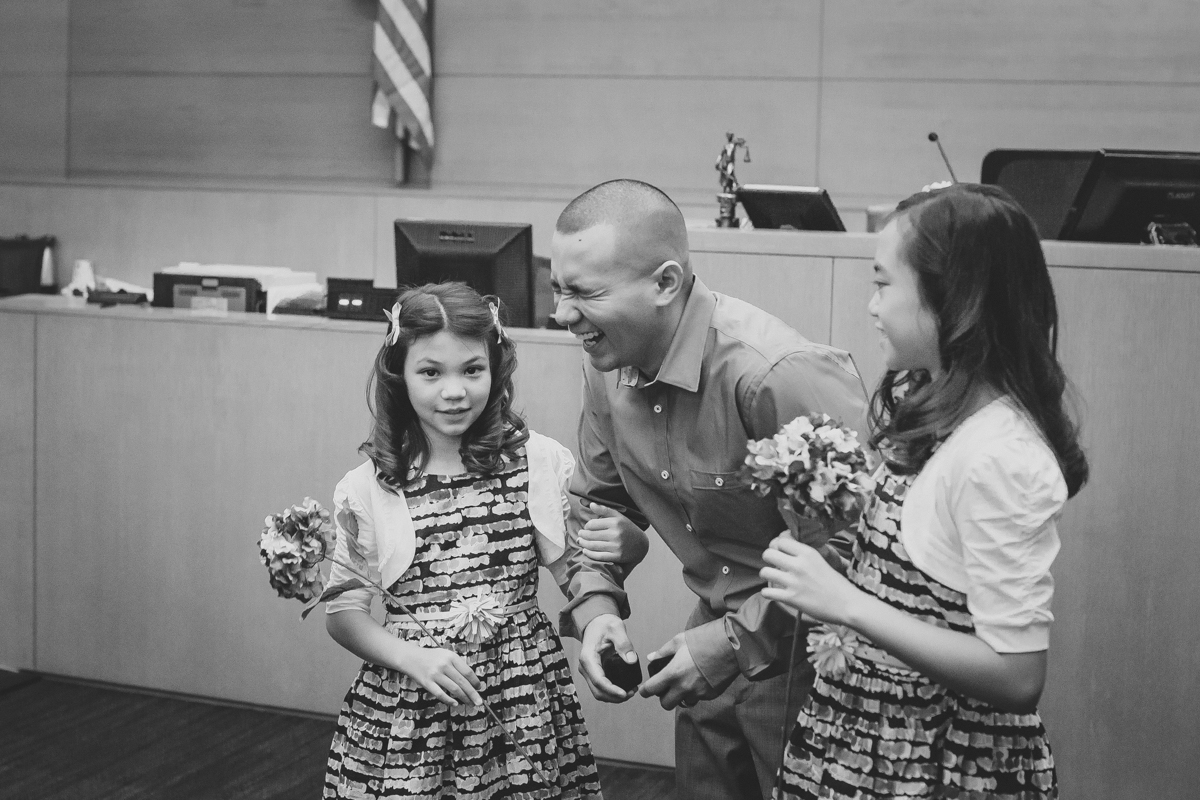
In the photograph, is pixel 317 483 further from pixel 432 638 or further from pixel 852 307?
pixel 432 638

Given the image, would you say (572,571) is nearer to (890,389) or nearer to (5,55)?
(890,389)

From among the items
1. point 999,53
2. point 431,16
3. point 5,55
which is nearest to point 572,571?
point 999,53

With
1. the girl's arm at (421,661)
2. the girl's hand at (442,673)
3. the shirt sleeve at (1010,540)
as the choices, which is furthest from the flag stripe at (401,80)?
the shirt sleeve at (1010,540)

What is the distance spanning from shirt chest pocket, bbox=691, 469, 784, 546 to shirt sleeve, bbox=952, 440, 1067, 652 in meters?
0.47

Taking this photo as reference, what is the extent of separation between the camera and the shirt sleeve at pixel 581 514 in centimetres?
212

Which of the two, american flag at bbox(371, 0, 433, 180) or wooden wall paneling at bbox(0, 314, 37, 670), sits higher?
american flag at bbox(371, 0, 433, 180)

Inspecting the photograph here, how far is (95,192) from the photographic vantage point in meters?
5.98

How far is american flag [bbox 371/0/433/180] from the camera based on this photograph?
5777 millimetres

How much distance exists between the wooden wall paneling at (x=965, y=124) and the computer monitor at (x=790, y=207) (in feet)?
6.26

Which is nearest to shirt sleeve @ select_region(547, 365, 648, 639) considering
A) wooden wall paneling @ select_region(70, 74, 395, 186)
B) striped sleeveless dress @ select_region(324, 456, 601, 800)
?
striped sleeveless dress @ select_region(324, 456, 601, 800)

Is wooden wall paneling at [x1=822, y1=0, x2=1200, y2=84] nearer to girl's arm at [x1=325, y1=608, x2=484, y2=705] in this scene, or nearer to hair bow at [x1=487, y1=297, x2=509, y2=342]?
hair bow at [x1=487, y1=297, x2=509, y2=342]

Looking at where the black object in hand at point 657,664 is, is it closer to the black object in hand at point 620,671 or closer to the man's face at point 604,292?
the black object in hand at point 620,671

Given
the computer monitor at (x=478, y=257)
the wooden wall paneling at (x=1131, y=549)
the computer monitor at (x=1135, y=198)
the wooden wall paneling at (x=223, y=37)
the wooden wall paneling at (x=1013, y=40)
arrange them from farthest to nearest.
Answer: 1. the wooden wall paneling at (x=223, y=37)
2. the wooden wall paneling at (x=1013, y=40)
3. the computer monitor at (x=478, y=257)
4. the computer monitor at (x=1135, y=198)
5. the wooden wall paneling at (x=1131, y=549)

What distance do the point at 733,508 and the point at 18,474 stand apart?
9.94ft
